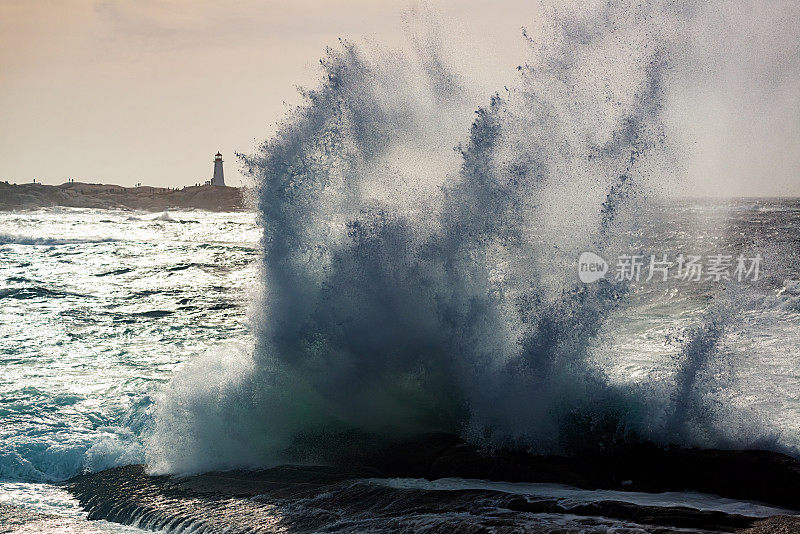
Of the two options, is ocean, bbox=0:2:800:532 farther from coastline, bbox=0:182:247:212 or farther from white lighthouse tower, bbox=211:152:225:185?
white lighthouse tower, bbox=211:152:225:185

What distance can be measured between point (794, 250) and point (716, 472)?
1927cm

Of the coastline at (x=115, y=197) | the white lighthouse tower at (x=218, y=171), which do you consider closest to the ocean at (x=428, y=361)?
the coastline at (x=115, y=197)

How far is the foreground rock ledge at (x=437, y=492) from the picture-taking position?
519 centimetres

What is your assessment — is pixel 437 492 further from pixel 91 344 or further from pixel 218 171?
pixel 218 171

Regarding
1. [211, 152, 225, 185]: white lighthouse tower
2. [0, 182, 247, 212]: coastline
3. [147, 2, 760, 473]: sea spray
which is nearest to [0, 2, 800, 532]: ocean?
[147, 2, 760, 473]: sea spray

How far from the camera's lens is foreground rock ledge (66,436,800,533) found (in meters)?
5.19

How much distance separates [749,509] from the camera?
5.11 m

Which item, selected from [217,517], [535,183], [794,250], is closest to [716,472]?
[535,183]

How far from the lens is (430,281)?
7.65m

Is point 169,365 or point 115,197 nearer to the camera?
point 169,365

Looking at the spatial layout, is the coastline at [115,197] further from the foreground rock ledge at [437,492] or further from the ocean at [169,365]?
the foreground rock ledge at [437,492]

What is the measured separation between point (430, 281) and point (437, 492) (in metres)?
2.40

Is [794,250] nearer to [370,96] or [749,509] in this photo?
[370,96]

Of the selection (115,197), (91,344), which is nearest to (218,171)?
(115,197)
